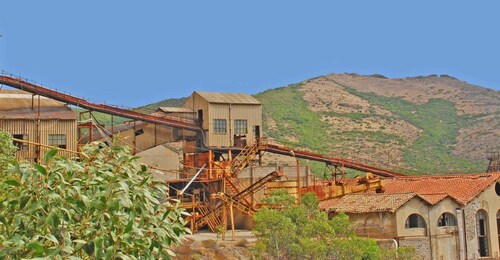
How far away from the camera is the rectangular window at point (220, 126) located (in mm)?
54219

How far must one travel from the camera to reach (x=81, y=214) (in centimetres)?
1057

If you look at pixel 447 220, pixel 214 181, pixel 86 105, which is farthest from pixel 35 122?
pixel 447 220

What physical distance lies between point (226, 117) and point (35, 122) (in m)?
14.9

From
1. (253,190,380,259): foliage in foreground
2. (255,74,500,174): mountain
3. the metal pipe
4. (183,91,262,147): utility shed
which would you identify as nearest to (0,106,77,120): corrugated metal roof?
(183,91,262,147): utility shed

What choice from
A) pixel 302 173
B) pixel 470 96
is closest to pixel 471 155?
pixel 470 96

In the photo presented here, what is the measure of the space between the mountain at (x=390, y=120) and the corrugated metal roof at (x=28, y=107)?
50.5 m

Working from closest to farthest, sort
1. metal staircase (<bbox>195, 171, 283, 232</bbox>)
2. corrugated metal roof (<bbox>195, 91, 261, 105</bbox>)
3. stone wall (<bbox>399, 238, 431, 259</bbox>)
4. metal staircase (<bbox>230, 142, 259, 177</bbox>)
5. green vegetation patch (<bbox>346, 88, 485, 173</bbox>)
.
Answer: stone wall (<bbox>399, 238, 431, 259</bbox>), metal staircase (<bbox>195, 171, 283, 232</bbox>), metal staircase (<bbox>230, 142, 259, 177</bbox>), corrugated metal roof (<bbox>195, 91, 261, 105</bbox>), green vegetation patch (<bbox>346, 88, 485, 173</bbox>)

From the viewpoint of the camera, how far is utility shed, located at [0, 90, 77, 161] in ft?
148

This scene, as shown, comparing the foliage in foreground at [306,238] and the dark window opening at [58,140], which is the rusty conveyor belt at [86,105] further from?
the foliage in foreground at [306,238]

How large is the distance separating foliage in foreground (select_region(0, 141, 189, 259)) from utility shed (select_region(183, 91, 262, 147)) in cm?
4232

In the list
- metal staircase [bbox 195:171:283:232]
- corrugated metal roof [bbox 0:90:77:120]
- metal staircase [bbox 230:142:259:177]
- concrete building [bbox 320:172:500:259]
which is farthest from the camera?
metal staircase [bbox 230:142:259:177]

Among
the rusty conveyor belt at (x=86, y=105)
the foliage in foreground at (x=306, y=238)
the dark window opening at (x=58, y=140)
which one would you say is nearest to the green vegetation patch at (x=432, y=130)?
Result: the rusty conveyor belt at (x=86, y=105)

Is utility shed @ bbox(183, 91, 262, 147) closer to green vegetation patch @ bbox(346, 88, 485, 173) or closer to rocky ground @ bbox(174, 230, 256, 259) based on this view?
rocky ground @ bbox(174, 230, 256, 259)

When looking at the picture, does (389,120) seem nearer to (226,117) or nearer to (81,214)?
(226,117)
